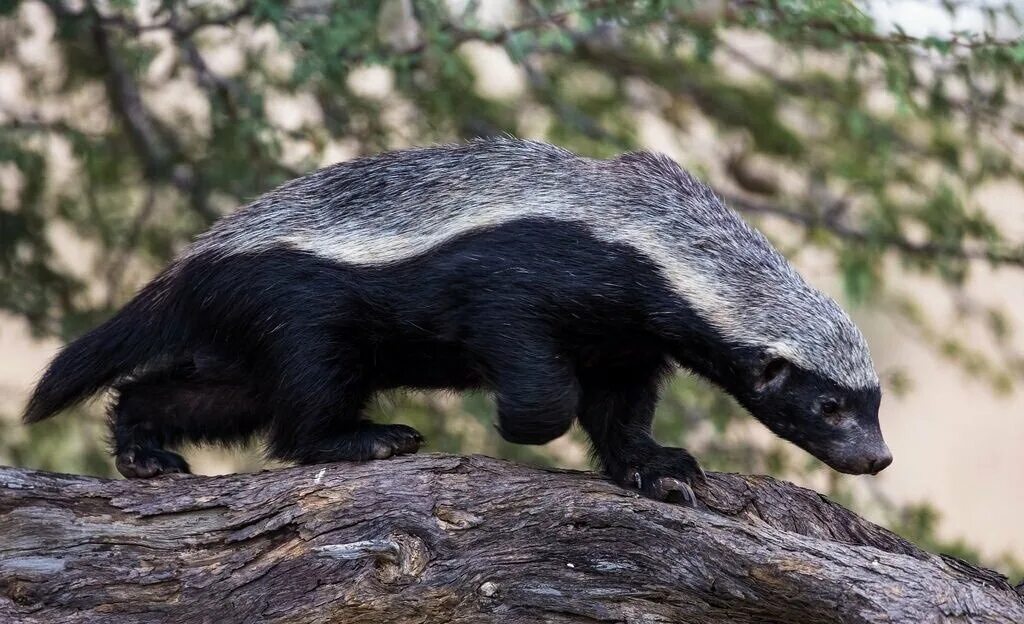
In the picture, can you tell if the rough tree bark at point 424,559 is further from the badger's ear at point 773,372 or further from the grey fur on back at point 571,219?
the grey fur on back at point 571,219

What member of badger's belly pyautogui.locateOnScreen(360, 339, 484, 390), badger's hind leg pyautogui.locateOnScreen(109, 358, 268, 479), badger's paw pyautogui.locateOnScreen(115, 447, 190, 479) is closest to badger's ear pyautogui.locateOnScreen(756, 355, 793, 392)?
badger's belly pyautogui.locateOnScreen(360, 339, 484, 390)

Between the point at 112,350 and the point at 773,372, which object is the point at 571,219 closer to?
the point at 773,372

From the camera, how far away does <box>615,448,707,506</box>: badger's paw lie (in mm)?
5164

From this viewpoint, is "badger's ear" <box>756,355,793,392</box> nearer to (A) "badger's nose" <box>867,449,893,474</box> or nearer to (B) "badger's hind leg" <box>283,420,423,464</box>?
(A) "badger's nose" <box>867,449,893,474</box>

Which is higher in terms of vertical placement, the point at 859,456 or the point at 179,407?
the point at 179,407

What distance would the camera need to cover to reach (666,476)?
17.2ft

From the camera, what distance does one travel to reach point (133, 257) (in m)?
9.06

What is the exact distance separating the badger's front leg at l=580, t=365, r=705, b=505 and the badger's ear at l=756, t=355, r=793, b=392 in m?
0.41

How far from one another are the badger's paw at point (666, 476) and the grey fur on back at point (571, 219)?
0.53 m

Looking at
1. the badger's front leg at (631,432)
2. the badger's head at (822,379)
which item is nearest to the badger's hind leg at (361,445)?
the badger's front leg at (631,432)

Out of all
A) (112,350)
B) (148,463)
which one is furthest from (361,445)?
(112,350)

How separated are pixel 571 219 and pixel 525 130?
3.81 metres

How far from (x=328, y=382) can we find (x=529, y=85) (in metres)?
3.98

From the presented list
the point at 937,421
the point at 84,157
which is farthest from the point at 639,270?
the point at 937,421
